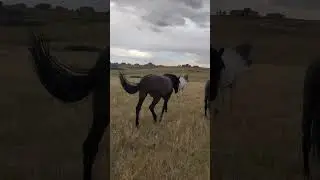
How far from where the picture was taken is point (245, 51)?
5.01m

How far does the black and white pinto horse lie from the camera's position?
499 centimetres

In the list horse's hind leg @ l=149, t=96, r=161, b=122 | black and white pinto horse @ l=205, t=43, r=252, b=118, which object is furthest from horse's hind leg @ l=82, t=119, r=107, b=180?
black and white pinto horse @ l=205, t=43, r=252, b=118

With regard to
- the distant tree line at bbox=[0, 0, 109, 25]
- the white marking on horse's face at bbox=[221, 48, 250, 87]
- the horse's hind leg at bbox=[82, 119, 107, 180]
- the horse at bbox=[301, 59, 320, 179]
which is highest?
the distant tree line at bbox=[0, 0, 109, 25]

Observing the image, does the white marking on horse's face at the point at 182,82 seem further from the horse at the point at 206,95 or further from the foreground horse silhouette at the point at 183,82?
the horse at the point at 206,95

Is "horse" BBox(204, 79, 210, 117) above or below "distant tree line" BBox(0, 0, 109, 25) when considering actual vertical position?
below

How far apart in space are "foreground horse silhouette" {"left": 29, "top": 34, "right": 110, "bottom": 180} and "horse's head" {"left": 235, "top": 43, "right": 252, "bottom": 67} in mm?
927

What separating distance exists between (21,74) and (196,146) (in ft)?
4.29

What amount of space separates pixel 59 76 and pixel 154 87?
0.67m

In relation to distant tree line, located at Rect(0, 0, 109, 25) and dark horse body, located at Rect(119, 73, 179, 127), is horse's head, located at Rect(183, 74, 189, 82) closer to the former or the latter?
dark horse body, located at Rect(119, 73, 179, 127)

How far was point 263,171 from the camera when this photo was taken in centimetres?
500

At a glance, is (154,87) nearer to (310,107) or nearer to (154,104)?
(154,104)

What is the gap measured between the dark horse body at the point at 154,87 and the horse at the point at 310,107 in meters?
0.91

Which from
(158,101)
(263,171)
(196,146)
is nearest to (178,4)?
(158,101)

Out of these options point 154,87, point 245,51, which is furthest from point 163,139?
point 245,51
